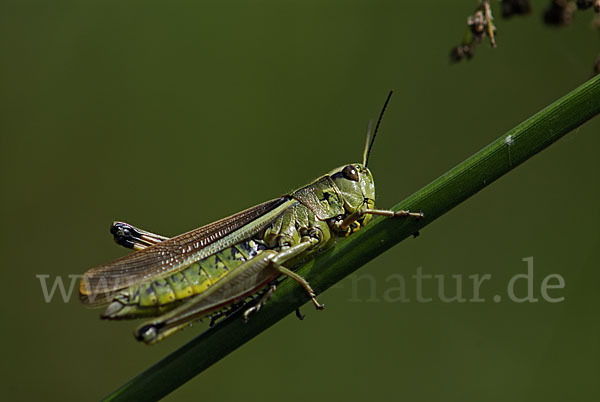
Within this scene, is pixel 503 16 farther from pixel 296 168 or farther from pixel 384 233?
pixel 296 168

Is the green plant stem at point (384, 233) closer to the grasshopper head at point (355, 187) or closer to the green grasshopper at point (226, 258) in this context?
the green grasshopper at point (226, 258)

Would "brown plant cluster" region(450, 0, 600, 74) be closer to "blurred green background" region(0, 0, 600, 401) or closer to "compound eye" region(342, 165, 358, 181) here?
"compound eye" region(342, 165, 358, 181)

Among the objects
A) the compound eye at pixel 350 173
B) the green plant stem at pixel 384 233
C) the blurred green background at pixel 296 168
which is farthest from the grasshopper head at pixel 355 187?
the blurred green background at pixel 296 168

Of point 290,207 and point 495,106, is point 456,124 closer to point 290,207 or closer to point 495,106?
point 495,106

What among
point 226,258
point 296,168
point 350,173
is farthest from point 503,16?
point 296,168

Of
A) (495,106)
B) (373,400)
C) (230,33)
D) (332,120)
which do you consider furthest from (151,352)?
(495,106)
